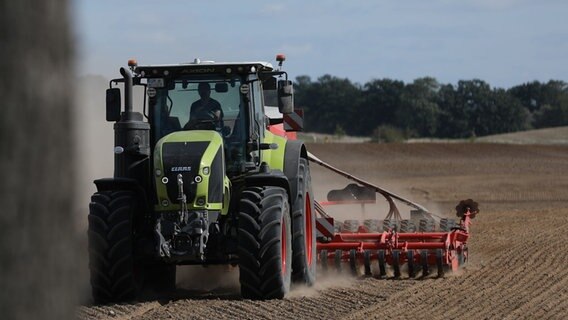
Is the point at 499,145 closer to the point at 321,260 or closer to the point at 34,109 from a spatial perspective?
the point at 321,260

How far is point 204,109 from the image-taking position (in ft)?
31.1

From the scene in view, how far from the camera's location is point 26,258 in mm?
2135

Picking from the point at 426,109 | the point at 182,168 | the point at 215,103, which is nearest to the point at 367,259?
the point at 215,103

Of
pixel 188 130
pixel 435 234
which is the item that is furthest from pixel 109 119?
pixel 435 234

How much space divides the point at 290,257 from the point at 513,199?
17109 millimetres

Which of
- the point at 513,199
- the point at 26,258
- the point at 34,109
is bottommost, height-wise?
the point at 513,199

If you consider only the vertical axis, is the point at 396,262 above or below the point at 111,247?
below

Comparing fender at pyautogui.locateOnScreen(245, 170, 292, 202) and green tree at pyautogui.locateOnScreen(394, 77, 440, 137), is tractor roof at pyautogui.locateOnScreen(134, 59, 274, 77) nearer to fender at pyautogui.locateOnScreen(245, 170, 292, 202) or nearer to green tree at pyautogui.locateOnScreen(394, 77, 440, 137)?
fender at pyautogui.locateOnScreen(245, 170, 292, 202)

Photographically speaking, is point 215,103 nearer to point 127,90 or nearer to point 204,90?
point 204,90

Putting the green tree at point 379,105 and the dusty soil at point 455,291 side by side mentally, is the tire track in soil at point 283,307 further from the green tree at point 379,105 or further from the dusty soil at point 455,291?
the green tree at point 379,105

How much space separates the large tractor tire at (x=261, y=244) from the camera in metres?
8.63

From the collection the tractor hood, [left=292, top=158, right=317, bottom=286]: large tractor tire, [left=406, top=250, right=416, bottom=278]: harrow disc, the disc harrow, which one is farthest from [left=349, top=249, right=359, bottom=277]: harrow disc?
the tractor hood

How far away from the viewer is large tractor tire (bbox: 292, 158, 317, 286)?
9.76 meters

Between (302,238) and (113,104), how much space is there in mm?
2132
